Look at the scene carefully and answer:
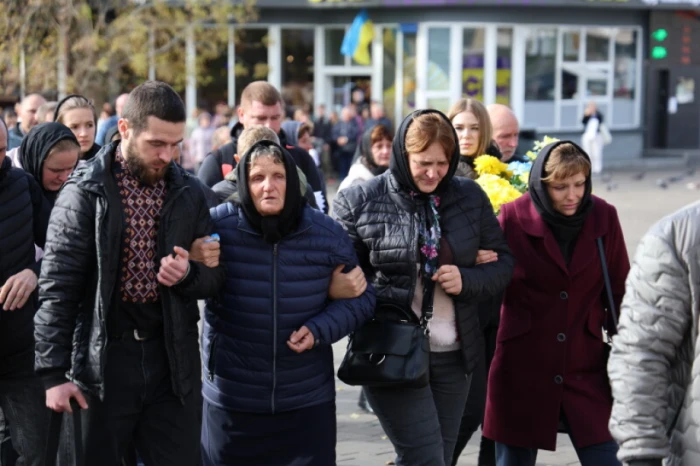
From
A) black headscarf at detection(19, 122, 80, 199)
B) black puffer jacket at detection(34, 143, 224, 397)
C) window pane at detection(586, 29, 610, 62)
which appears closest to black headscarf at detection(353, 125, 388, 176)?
black headscarf at detection(19, 122, 80, 199)

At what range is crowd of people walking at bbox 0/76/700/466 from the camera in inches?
175

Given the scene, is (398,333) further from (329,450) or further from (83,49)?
(83,49)

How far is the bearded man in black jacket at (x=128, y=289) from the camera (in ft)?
14.4

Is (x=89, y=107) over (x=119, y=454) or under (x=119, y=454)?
over

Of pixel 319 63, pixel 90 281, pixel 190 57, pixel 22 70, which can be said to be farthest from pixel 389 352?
pixel 319 63

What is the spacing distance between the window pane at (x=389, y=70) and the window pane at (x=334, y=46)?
4.79 feet

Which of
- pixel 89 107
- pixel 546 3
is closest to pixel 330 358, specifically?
pixel 89 107

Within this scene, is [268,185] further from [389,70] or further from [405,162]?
[389,70]

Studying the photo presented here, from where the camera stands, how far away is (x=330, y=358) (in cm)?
495

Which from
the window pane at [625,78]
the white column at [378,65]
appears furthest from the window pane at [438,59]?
the window pane at [625,78]

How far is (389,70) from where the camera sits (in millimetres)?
32812

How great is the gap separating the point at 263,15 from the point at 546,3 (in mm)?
7938

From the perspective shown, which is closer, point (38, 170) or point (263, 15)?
point (38, 170)

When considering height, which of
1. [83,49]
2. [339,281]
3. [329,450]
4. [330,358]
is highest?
[83,49]
